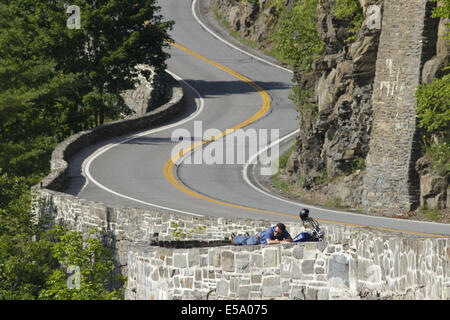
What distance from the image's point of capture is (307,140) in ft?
123

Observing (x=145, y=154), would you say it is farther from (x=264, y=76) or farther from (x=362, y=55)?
(x=264, y=76)

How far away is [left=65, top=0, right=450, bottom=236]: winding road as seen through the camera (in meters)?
30.5

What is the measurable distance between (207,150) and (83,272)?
883 inches

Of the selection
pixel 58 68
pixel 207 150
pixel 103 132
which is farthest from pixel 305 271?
pixel 58 68

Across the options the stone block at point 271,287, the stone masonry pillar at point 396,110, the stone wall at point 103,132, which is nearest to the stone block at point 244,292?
the stone block at point 271,287

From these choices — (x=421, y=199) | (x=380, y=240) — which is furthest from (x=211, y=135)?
(x=380, y=240)

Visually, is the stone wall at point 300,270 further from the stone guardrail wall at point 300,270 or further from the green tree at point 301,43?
the green tree at point 301,43

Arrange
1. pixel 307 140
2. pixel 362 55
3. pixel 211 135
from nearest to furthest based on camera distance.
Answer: pixel 362 55 < pixel 307 140 < pixel 211 135

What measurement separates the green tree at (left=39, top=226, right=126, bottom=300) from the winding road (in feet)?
24.3

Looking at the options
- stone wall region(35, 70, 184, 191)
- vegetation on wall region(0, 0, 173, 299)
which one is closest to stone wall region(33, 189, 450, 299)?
stone wall region(35, 70, 184, 191)

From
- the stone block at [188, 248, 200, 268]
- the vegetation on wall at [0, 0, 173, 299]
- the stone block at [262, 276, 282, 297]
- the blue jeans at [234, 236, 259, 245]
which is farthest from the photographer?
the vegetation on wall at [0, 0, 173, 299]

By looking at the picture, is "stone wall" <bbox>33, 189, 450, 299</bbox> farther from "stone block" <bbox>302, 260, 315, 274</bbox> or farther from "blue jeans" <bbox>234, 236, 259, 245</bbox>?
"blue jeans" <bbox>234, 236, 259, 245</bbox>

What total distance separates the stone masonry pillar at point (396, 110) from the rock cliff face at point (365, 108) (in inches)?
1.4

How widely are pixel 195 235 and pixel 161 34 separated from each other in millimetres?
32322
